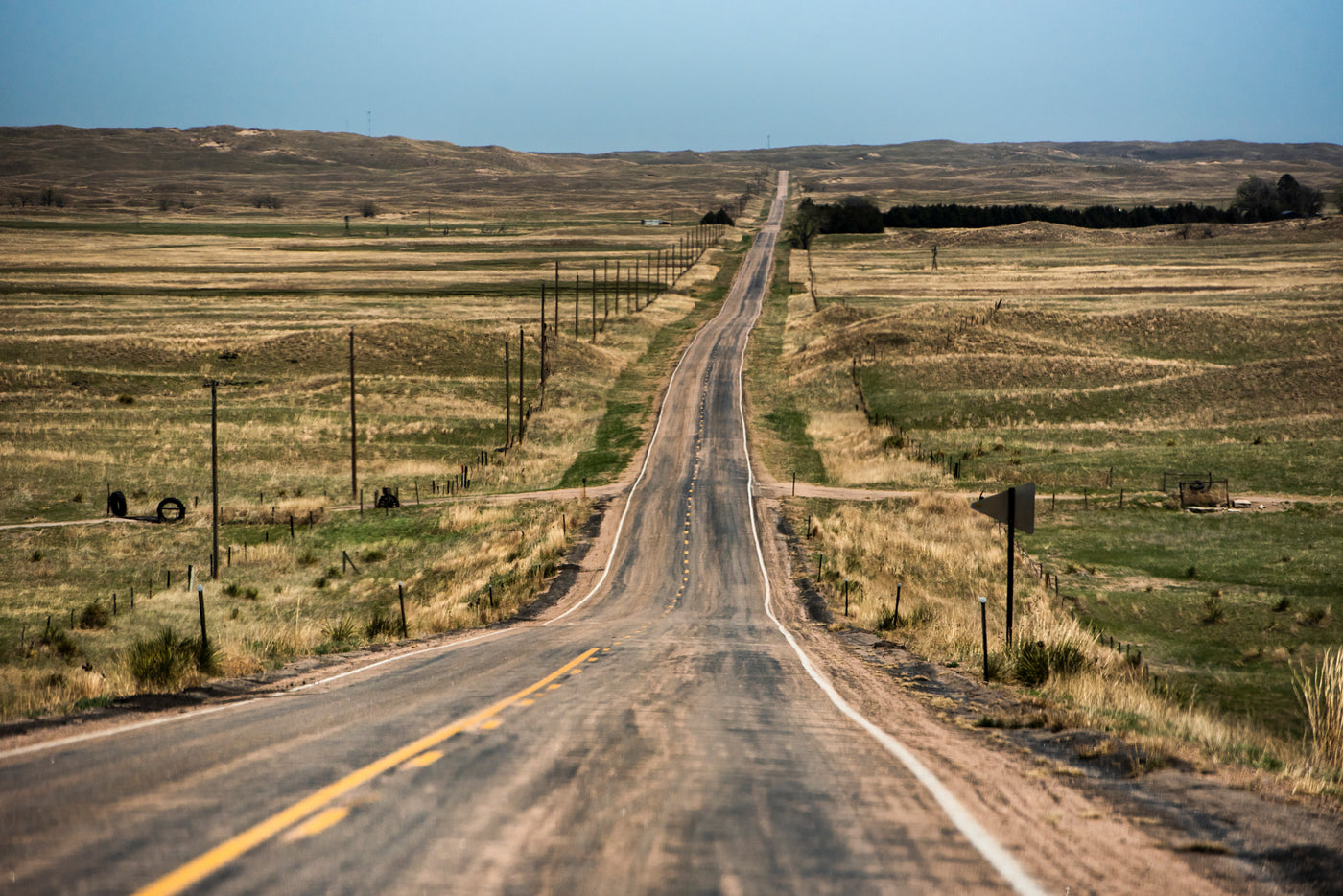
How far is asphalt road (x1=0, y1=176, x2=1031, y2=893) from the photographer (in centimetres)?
504

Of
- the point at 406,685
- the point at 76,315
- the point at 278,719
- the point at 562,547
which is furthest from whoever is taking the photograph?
the point at 76,315

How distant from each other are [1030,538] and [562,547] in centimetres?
2031

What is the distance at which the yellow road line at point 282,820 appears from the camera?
4.75m

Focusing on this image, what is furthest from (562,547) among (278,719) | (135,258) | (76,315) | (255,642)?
(135,258)

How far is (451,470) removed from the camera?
58312mm

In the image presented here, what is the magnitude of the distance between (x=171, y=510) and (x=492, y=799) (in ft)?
156

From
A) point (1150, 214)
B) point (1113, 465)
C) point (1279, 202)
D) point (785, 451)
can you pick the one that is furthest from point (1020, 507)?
point (1279, 202)

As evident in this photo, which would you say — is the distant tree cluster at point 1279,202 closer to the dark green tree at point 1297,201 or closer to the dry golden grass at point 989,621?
the dark green tree at point 1297,201

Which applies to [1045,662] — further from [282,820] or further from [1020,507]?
[282,820]

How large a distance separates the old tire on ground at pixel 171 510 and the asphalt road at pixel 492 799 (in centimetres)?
3878

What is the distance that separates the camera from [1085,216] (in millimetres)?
188875

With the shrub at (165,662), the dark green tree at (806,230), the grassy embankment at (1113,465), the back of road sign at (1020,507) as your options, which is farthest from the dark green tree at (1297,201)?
the shrub at (165,662)

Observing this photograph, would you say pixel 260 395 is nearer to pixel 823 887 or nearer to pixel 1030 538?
pixel 1030 538

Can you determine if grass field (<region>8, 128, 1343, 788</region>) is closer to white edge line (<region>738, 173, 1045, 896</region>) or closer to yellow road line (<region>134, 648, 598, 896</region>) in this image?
white edge line (<region>738, 173, 1045, 896</region>)
